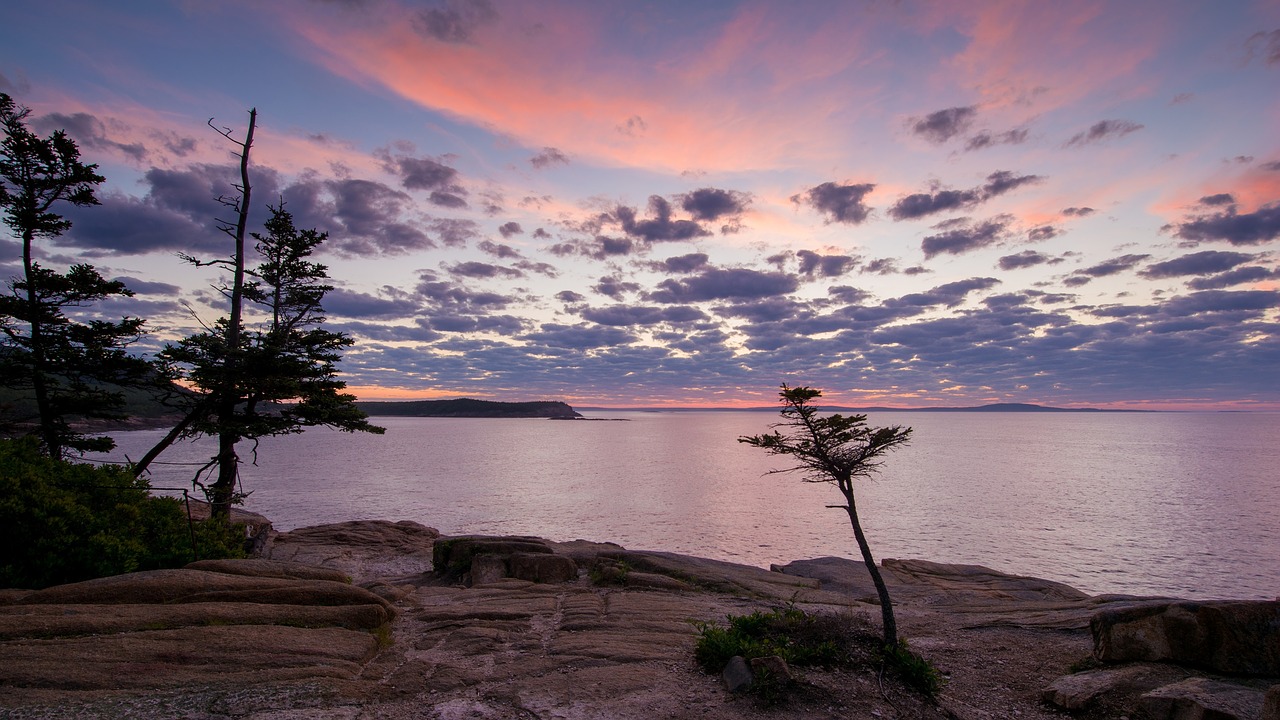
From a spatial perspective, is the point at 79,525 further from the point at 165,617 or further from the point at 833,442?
the point at 833,442

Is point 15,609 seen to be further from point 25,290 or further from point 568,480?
point 568,480

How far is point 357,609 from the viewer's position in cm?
1275

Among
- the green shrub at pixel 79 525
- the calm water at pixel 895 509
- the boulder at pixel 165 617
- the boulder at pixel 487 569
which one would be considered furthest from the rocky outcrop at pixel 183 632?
the calm water at pixel 895 509

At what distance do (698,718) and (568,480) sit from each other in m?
67.0

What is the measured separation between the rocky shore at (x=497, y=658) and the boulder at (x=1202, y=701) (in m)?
0.03

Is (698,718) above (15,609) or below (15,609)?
below

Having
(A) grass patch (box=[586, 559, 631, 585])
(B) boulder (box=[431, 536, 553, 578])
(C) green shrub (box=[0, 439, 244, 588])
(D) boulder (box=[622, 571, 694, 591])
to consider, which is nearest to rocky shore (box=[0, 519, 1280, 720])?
(C) green shrub (box=[0, 439, 244, 588])

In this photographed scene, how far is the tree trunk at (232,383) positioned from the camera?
21.9 metres

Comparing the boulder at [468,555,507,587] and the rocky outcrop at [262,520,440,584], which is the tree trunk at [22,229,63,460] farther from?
the boulder at [468,555,507,587]

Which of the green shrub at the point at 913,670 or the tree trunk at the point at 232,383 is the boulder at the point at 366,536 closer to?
the tree trunk at the point at 232,383

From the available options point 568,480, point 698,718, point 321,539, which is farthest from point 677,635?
point 568,480

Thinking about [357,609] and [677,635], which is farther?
[677,635]

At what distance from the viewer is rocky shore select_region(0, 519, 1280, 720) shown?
30.0 ft

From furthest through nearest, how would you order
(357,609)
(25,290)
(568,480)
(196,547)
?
(568,480)
(25,290)
(196,547)
(357,609)
